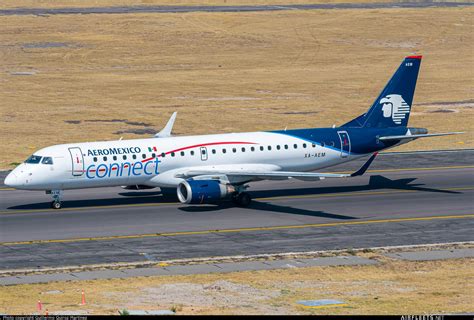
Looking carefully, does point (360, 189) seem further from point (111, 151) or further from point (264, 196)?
point (111, 151)

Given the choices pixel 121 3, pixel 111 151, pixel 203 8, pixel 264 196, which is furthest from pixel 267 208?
pixel 121 3

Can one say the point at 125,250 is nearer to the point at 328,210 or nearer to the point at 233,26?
the point at 328,210

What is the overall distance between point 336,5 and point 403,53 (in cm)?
4327

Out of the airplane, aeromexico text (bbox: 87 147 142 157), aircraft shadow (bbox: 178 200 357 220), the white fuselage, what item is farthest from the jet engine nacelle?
aeromexico text (bbox: 87 147 142 157)

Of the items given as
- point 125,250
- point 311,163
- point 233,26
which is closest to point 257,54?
point 233,26

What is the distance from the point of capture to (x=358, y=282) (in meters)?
45.2

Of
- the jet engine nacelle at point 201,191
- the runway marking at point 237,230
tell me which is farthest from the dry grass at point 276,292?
the jet engine nacelle at point 201,191

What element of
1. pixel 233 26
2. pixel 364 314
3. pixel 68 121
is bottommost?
pixel 364 314

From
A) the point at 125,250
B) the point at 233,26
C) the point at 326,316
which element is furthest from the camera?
the point at 233,26

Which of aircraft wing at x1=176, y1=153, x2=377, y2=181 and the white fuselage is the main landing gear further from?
aircraft wing at x1=176, y1=153, x2=377, y2=181

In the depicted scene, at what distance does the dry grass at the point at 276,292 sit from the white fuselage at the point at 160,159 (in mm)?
15756

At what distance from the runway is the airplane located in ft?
5.13

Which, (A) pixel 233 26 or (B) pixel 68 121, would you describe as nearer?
(B) pixel 68 121

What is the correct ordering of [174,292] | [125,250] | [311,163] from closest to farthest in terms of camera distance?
[174,292], [125,250], [311,163]
